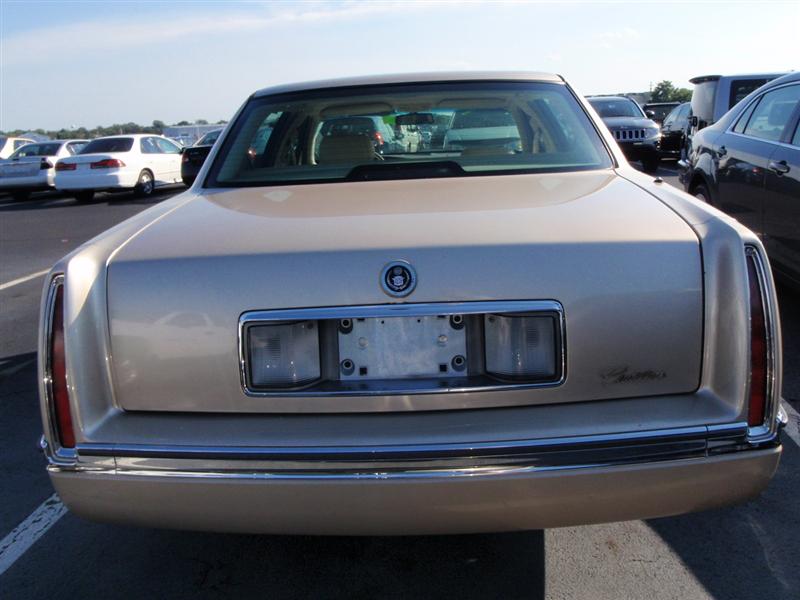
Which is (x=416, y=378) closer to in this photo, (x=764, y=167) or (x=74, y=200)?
(x=764, y=167)

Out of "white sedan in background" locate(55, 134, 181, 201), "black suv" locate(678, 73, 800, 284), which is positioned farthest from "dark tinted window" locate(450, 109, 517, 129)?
"white sedan in background" locate(55, 134, 181, 201)

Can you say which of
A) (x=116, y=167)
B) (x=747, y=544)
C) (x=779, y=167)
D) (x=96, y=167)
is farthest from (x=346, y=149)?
(x=96, y=167)

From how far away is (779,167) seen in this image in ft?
16.6

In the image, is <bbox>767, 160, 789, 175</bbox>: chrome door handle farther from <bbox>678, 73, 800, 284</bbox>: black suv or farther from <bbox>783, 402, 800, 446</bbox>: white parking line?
<bbox>783, 402, 800, 446</bbox>: white parking line

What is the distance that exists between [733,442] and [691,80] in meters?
12.9

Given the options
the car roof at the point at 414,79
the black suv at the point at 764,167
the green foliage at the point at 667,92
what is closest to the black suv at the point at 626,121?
the black suv at the point at 764,167

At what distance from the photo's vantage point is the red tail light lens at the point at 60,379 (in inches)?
87.9

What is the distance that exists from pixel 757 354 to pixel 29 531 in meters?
2.69

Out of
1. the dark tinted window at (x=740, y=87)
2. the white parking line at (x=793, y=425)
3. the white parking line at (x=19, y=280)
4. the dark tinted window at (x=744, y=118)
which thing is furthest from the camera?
the dark tinted window at (x=740, y=87)

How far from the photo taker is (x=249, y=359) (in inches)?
86.5

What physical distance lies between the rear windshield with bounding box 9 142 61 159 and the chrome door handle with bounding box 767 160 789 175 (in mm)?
17967

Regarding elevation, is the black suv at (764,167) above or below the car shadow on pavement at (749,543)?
above

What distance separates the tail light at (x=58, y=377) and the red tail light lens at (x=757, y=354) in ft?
6.14

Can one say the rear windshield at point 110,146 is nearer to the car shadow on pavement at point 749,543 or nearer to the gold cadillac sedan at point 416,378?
the gold cadillac sedan at point 416,378
